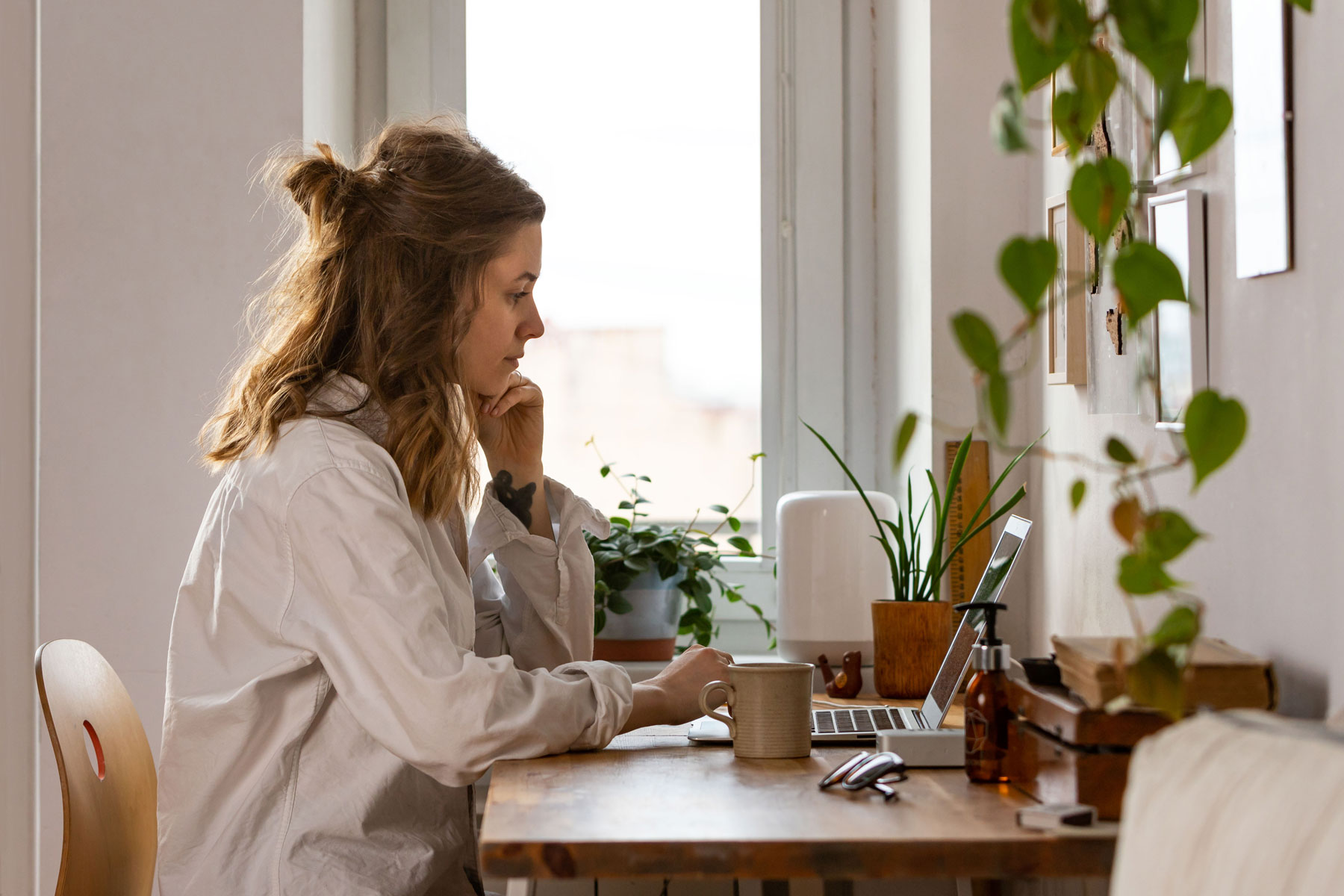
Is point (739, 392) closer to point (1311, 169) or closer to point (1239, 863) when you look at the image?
point (1311, 169)

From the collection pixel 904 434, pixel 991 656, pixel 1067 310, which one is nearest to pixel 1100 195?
pixel 904 434

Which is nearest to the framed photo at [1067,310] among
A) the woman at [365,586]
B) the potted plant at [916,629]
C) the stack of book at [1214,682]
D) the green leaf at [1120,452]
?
the potted plant at [916,629]

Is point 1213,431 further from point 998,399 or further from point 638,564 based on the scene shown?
point 638,564

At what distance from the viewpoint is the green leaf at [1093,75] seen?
1.96 ft

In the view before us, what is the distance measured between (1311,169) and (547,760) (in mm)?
850

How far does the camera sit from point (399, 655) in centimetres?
115

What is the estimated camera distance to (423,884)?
1.28 meters

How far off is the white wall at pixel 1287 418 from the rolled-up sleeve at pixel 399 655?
2.03 ft

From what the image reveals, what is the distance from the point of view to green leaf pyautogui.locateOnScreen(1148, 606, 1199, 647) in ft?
1.96

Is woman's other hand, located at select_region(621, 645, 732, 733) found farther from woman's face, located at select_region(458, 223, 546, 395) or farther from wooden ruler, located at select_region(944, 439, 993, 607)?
wooden ruler, located at select_region(944, 439, 993, 607)

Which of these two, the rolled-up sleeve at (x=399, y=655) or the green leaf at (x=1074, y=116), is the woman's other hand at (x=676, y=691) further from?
the green leaf at (x=1074, y=116)

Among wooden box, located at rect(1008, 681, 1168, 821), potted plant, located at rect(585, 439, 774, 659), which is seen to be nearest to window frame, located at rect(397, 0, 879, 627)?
potted plant, located at rect(585, 439, 774, 659)

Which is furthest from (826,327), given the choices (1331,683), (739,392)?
(1331,683)

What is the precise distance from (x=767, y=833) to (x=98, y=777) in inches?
32.3
